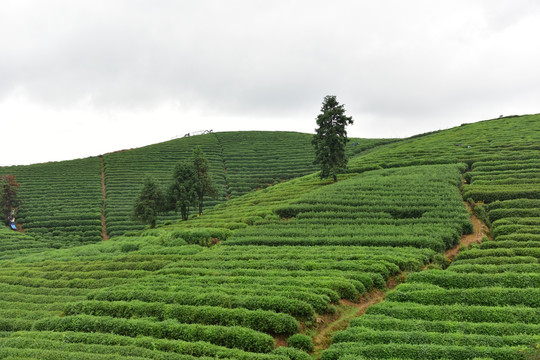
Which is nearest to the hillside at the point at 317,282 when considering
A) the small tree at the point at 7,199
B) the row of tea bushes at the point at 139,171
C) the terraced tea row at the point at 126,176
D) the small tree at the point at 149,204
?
the small tree at the point at 149,204

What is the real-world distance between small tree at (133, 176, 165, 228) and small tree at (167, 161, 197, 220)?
1353 millimetres

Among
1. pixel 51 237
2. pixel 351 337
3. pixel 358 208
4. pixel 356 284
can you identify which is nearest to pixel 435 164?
pixel 358 208

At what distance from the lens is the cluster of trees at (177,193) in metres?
43.0

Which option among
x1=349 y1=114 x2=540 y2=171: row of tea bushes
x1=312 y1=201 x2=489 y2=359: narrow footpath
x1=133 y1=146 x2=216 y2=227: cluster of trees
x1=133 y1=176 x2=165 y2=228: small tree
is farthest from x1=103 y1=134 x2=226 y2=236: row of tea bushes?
x1=312 y1=201 x2=489 y2=359: narrow footpath

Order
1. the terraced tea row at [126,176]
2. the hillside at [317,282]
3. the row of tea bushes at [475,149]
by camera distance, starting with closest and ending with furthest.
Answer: the hillside at [317,282] < the row of tea bushes at [475,149] < the terraced tea row at [126,176]

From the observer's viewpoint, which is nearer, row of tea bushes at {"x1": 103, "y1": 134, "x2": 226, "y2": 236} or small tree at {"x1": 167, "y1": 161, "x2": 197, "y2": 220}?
small tree at {"x1": 167, "y1": 161, "x2": 197, "y2": 220}

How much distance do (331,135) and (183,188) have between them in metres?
19.3

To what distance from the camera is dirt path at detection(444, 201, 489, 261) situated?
22969 millimetres

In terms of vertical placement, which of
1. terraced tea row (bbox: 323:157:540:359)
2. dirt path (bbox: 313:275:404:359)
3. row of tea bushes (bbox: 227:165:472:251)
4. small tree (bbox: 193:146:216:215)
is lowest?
dirt path (bbox: 313:275:404:359)

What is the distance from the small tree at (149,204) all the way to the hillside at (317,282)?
32.1 feet

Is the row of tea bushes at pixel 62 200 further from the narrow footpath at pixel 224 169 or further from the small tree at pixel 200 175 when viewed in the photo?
the narrow footpath at pixel 224 169

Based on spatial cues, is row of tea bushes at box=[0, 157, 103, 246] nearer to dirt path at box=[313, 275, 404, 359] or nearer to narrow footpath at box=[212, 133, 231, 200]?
narrow footpath at box=[212, 133, 231, 200]

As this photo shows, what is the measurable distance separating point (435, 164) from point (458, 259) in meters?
27.6

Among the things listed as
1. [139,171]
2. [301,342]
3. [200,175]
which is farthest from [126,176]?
[301,342]
